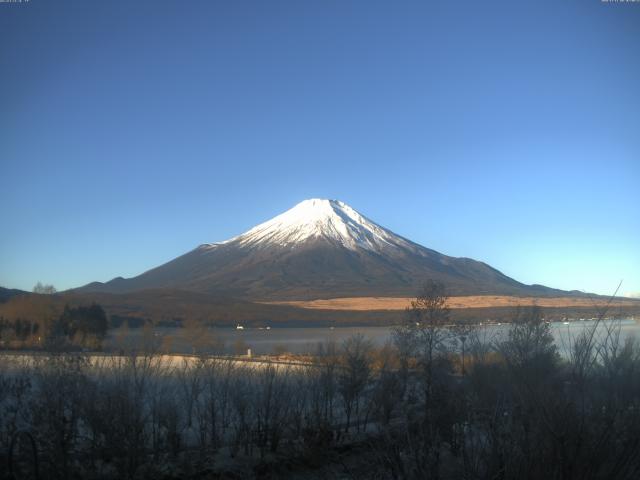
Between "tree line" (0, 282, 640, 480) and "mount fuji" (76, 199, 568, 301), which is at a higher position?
"mount fuji" (76, 199, 568, 301)

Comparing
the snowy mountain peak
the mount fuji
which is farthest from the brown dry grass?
the snowy mountain peak

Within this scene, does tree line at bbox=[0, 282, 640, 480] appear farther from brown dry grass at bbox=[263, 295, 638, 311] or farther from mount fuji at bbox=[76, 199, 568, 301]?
mount fuji at bbox=[76, 199, 568, 301]

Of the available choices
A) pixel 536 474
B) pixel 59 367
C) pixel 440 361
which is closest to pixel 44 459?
pixel 59 367

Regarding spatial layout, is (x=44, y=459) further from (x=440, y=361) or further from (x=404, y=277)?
(x=404, y=277)

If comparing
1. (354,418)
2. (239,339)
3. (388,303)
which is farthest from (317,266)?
(354,418)

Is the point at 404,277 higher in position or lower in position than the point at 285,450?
higher

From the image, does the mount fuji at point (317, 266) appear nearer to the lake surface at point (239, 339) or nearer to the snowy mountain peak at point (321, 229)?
the snowy mountain peak at point (321, 229)

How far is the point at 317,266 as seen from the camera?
150000mm

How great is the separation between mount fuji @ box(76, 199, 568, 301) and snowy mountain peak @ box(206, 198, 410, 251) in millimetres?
288

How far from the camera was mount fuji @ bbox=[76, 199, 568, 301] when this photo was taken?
5162 inches

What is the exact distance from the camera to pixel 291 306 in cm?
10312

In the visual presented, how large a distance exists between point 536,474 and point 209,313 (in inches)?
3155

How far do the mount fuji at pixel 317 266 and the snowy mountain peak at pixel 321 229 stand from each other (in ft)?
0.95

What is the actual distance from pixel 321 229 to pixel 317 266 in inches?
1010
